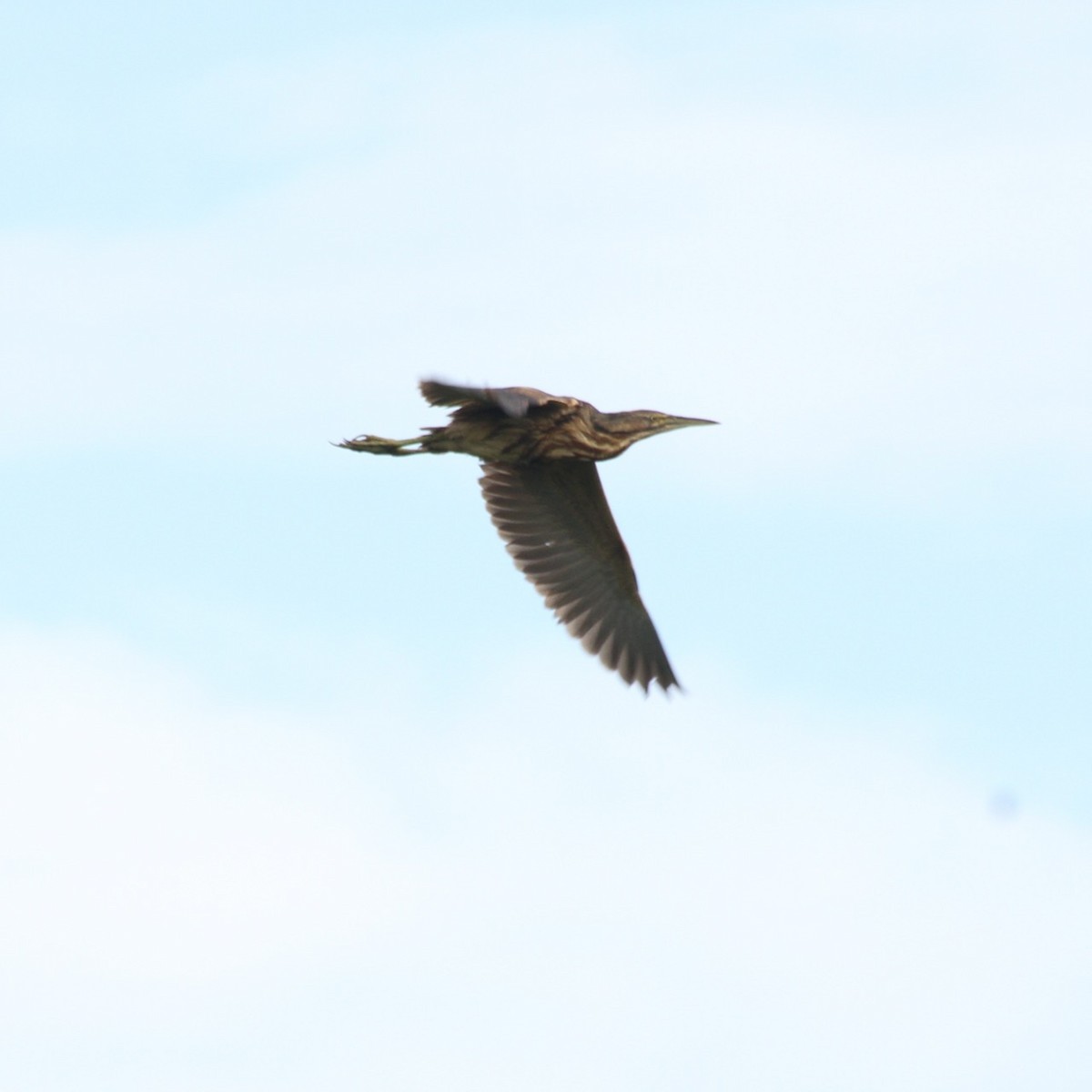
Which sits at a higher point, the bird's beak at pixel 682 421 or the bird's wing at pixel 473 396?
the bird's beak at pixel 682 421

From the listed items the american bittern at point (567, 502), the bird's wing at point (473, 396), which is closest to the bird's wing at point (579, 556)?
the american bittern at point (567, 502)

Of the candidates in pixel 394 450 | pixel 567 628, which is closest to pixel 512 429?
pixel 394 450

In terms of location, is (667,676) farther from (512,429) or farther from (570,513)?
(512,429)

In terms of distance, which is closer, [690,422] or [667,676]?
[690,422]

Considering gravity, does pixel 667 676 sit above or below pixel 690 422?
below

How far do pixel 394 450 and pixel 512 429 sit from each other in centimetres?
84

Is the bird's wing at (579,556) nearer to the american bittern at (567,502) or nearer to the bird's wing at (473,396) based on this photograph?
the american bittern at (567,502)

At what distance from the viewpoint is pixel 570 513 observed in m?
16.3

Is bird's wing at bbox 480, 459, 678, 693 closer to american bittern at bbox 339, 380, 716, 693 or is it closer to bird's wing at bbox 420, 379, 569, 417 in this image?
american bittern at bbox 339, 380, 716, 693

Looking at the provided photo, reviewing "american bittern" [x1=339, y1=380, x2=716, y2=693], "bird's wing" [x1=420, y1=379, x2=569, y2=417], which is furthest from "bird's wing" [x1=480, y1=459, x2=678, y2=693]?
"bird's wing" [x1=420, y1=379, x2=569, y2=417]

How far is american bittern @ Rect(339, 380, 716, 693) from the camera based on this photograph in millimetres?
15062

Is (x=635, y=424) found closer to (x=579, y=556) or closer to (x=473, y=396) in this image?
(x=579, y=556)

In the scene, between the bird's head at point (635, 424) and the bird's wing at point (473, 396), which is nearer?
the bird's wing at point (473, 396)

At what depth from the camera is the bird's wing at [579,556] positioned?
635 inches
